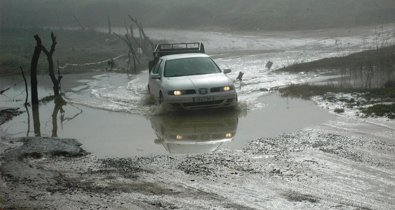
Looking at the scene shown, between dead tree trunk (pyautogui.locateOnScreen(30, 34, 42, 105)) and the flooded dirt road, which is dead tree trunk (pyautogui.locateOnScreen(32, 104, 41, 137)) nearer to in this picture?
the flooded dirt road

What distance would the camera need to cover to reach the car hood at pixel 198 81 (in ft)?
43.2

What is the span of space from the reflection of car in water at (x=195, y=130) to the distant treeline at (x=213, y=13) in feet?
110

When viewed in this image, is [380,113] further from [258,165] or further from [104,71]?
[104,71]

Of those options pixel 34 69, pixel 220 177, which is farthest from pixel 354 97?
pixel 34 69

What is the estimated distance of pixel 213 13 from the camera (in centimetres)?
6106

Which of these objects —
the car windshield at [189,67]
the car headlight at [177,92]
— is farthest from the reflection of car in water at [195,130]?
the car windshield at [189,67]

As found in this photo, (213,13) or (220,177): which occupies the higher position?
(213,13)

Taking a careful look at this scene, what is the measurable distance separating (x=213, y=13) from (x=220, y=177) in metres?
54.3

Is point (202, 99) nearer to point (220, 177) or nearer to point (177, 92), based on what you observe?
point (177, 92)

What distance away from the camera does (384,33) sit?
34938 millimetres

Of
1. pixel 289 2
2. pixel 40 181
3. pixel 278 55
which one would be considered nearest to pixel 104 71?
pixel 278 55

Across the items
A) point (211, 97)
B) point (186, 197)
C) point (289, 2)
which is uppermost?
point (289, 2)

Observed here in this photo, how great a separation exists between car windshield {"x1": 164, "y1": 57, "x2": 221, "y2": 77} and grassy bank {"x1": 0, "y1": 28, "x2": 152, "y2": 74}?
11.3 m

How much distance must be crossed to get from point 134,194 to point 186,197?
2.34ft
